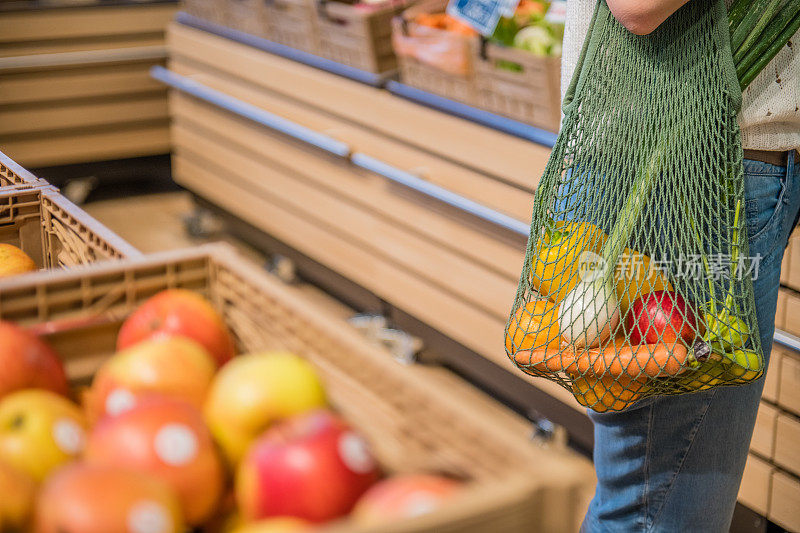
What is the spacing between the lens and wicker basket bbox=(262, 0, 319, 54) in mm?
3402

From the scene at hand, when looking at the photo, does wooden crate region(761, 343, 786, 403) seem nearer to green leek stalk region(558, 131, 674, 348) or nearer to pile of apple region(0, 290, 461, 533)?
green leek stalk region(558, 131, 674, 348)

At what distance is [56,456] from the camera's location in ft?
2.33

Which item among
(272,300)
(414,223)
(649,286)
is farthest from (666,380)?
(414,223)

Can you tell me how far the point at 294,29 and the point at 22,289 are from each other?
9.18 ft

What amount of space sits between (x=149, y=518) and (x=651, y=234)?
35.9 inches

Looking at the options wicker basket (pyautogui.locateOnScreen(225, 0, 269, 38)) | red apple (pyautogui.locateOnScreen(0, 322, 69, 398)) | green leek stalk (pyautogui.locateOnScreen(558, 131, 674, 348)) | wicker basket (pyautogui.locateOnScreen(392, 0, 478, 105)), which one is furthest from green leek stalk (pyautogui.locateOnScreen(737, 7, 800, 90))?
wicker basket (pyautogui.locateOnScreen(225, 0, 269, 38))

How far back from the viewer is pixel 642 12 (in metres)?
1.19

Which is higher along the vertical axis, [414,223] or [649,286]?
[649,286]

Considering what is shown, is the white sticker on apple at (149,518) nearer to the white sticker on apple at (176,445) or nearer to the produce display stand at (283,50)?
the white sticker on apple at (176,445)

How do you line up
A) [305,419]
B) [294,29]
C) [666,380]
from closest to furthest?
1. [305,419]
2. [666,380]
3. [294,29]

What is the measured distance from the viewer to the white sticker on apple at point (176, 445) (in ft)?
2.19

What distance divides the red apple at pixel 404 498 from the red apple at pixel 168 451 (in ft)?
0.38

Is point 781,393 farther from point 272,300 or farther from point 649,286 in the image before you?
point 272,300

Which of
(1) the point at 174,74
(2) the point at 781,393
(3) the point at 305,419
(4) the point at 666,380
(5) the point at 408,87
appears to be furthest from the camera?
(1) the point at 174,74
